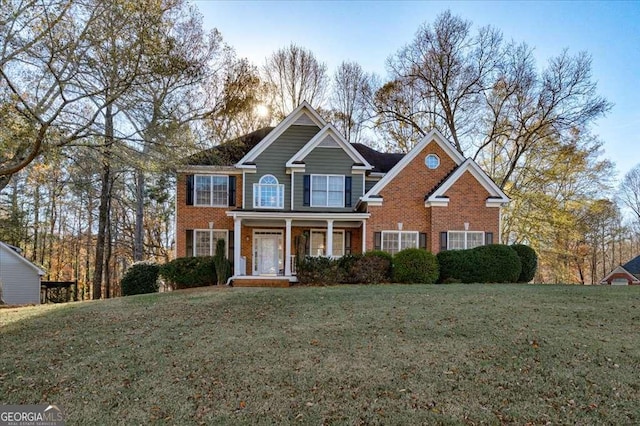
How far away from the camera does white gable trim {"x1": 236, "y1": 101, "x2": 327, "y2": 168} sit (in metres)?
17.4

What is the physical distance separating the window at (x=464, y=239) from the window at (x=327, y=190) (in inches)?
200

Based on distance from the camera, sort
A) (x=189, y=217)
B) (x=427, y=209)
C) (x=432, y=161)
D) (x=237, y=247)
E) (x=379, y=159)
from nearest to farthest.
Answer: (x=237, y=247) → (x=427, y=209) → (x=432, y=161) → (x=189, y=217) → (x=379, y=159)

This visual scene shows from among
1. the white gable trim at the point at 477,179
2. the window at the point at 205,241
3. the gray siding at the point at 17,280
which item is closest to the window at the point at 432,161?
the white gable trim at the point at 477,179

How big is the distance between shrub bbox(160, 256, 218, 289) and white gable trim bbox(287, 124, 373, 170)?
5.69 metres

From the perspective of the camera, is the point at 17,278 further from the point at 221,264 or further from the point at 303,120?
the point at 303,120

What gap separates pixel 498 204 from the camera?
55.1 ft

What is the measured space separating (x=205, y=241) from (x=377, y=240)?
7.87 metres

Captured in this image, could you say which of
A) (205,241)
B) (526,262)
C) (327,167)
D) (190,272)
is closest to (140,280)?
(190,272)

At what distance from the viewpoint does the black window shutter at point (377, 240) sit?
54.0 feet

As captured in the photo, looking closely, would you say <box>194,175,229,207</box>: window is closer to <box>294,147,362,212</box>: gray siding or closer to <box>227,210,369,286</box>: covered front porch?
<box>227,210,369,286</box>: covered front porch

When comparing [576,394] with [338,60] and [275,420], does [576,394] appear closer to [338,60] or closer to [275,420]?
[275,420]

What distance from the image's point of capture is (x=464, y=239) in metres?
16.6

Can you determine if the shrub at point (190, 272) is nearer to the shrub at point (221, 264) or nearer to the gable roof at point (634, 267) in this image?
the shrub at point (221, 264)

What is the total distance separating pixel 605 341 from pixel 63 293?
108 ft
